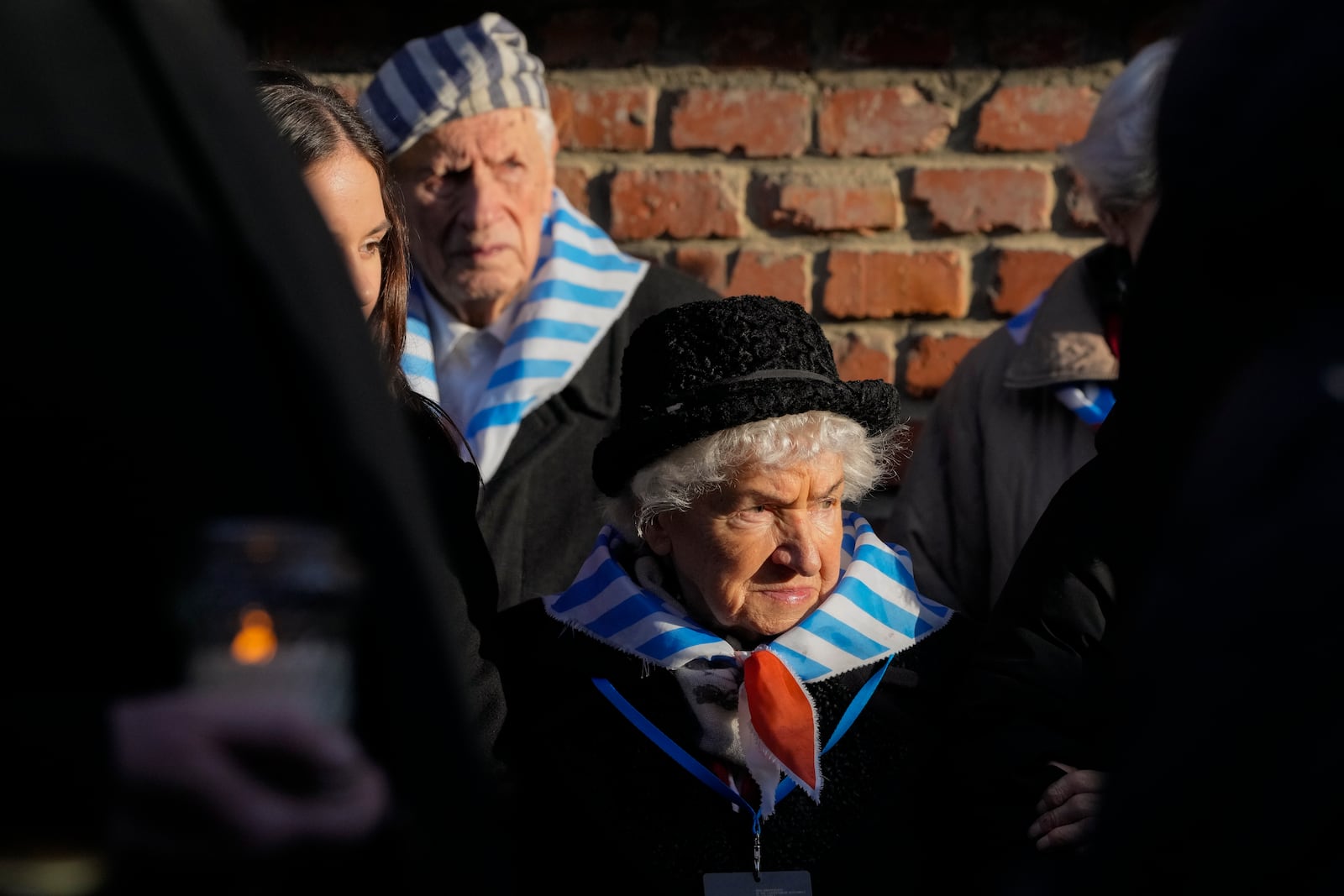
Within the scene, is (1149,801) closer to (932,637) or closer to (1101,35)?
(932,637)

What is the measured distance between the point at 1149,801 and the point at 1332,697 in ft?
0.32

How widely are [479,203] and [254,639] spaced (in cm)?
194

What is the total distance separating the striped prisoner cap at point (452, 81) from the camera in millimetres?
2396

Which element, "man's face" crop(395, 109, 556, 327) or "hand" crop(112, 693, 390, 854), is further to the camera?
"man's face" crop(395, 109, 556, 327)

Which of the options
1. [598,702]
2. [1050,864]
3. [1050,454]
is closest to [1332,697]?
[1050,864]

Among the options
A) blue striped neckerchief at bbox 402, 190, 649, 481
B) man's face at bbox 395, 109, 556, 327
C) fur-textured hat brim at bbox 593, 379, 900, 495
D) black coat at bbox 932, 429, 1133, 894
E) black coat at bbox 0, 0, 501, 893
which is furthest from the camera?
man's face at bbox 395, 109, 556, 327

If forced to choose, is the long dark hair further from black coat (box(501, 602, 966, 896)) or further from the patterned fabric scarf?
black coat (box(501, 602, 966, 896))

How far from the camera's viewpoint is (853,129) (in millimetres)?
2508

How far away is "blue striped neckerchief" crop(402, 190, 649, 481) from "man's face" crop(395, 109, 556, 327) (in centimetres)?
4

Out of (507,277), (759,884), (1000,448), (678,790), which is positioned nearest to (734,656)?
(678,790)

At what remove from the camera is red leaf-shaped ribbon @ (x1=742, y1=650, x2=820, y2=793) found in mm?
1685

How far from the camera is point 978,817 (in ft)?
5.55

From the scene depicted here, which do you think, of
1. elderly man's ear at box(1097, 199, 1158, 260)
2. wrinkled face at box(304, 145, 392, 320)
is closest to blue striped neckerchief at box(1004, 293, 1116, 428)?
elderly man's ear at box(1097, 199, 1158, 260)

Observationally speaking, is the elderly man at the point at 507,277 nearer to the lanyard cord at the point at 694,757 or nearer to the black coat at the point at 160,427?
the lanyard cord at the point at 694,757
